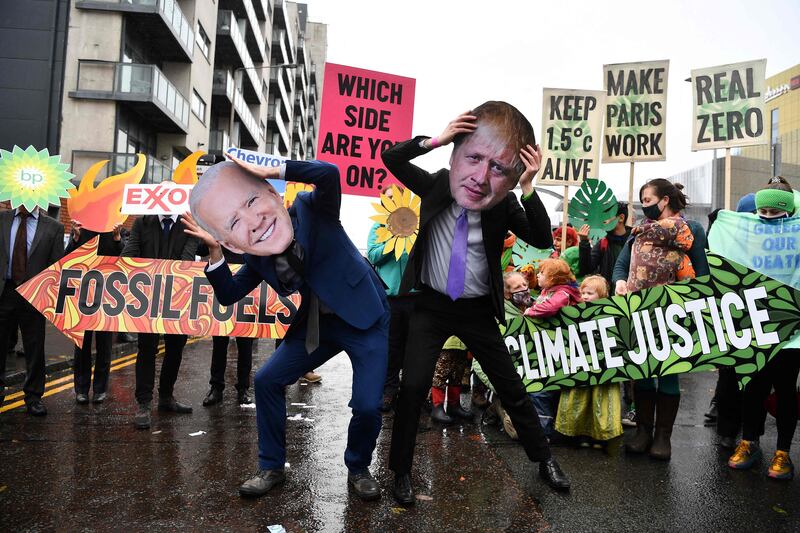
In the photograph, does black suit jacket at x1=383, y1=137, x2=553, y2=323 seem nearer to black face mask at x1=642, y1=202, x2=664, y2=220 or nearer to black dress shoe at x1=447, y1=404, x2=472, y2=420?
black face mask at x1=642, y1=202, x2=664, y2=220

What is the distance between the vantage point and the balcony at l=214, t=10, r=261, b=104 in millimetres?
34812

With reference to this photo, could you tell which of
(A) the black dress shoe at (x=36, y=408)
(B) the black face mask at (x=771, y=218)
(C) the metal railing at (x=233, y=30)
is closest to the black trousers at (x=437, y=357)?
(B) the black face mask at (x=771, y=218)

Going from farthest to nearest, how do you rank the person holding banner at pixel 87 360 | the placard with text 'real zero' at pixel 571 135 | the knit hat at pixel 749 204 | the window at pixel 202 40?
1. the window at pixel 202 40
2. the placard with text 'real zero' at pixel 571 135
3. the person holding banner at pixel 87 360
4. the knit hat at pixel 749 204

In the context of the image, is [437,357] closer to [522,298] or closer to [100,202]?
[522,298]

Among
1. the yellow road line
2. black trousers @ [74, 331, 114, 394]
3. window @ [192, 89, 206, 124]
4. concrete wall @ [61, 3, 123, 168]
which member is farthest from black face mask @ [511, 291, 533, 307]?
window @ [192, 89, 206, 124]

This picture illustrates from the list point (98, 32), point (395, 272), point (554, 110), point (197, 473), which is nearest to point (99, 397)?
point (197, 473)

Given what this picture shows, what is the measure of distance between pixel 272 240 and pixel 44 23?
23.9 meters

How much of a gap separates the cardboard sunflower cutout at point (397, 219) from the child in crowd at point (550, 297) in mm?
1167

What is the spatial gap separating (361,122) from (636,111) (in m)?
3.63

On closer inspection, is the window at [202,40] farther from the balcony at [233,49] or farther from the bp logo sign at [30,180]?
the bp logo sign at [30,180]

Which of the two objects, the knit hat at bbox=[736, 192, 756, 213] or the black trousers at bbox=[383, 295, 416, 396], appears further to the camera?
the black trousers at bbox=[383, 295, 416, 396]

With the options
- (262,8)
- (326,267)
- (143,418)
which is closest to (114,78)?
(143,418)

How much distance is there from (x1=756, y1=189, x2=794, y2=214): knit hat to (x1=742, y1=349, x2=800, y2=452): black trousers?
1.01 meters

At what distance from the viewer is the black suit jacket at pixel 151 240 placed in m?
6.26
